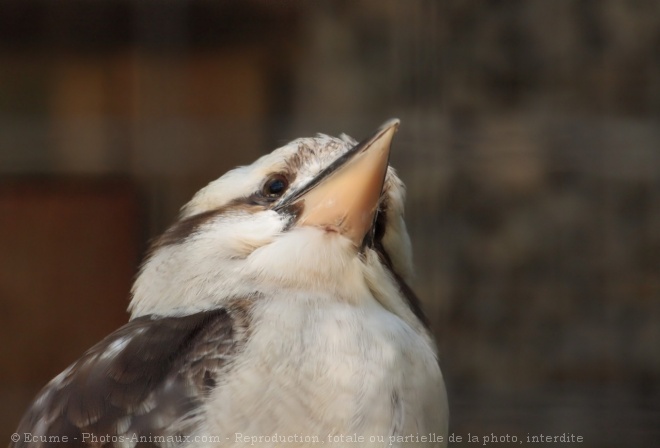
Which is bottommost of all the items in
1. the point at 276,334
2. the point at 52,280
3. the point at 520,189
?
the point at 52,280

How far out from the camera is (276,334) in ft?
3.61

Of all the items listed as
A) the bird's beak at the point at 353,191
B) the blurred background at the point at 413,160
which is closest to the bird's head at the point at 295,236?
the bird's beak at the point at 353,191

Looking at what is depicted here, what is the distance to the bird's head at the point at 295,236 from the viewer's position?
119 cm

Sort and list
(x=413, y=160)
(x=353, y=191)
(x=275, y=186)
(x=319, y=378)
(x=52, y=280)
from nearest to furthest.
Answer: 1. (x=319, y=378)
2. (x=353, y=191)
3. (x=275, y=186)
4. (x=413, y=160)
5. (x=52, y=280)

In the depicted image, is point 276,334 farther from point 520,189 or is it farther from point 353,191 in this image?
point 520,189

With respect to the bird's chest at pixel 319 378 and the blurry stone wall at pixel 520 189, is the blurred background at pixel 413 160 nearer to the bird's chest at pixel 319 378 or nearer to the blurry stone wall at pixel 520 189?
the blurry stone wall at pixel 520 189

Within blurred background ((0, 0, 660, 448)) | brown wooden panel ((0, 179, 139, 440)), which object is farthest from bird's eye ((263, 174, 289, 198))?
brown wooden panel ((0, 179, 139, 440))

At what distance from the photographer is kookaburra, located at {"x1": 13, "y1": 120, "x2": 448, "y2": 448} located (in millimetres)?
1057

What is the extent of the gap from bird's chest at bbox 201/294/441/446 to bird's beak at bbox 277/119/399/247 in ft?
0.32

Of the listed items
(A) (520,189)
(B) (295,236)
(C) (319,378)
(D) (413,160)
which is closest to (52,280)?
(D) (413,160)

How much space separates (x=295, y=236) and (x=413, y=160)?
0.81 m

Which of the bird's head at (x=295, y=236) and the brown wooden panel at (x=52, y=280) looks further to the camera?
the brown wooden panel at (x=52, y=280)

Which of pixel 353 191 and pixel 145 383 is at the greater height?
pixel 353 191

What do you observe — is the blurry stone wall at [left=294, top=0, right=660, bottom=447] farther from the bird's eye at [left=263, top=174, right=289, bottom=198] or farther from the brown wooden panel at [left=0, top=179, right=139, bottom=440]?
the bird's eye at [left=263, top=174, right=289, bottom=198]
